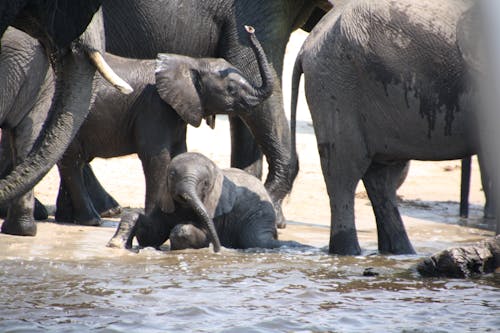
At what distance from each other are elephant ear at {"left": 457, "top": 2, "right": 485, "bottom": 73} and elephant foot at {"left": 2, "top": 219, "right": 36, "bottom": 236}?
2.87m

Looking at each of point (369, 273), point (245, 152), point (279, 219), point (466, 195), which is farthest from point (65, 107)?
point (466, 195)

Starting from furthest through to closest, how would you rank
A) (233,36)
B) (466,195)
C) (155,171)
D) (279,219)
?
(466,195) → (233,36) → (279,219) → (155,171)

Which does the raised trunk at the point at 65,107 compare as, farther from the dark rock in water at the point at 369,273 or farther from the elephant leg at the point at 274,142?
the elephant leg at the point at 274,142

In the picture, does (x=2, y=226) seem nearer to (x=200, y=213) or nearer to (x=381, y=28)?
(x=200, y=213)

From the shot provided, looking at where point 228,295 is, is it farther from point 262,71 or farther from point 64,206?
point 64,206

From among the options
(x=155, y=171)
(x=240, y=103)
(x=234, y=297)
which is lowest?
(x=234, y=297)

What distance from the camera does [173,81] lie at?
29.2ft

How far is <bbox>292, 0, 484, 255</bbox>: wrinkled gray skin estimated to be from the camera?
7262 millimetres

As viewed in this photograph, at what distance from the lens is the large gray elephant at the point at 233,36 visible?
9.41m

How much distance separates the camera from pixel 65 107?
Answer: 546 cm

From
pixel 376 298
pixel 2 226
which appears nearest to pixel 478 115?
pixel 376 298

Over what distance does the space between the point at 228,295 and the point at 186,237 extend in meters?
1.68

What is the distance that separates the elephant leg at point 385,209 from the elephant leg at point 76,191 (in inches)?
84.7

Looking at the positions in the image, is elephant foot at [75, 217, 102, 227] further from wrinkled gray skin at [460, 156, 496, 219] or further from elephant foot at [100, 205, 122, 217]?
wrinkled gray skin at [460, 156, 496, 219]
